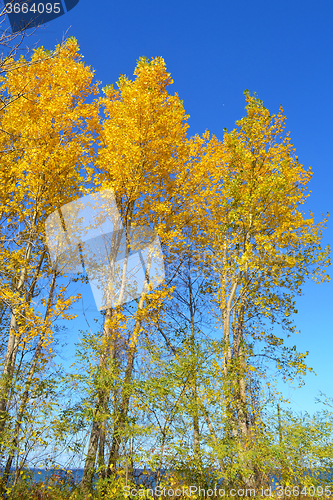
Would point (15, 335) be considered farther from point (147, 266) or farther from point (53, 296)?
point (147, 266)

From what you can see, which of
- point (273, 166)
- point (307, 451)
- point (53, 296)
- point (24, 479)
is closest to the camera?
point (24, 479)

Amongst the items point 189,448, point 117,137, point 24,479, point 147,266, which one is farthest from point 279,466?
point 117,137

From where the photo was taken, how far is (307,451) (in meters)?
6.98

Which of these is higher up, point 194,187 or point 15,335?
point 194,187

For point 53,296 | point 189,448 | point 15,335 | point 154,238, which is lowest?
point 189,448

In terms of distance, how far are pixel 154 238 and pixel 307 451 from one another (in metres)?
5.91

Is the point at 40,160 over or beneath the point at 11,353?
over

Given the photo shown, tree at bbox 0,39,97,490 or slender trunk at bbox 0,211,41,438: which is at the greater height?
tree at bbox 0,39,97,490

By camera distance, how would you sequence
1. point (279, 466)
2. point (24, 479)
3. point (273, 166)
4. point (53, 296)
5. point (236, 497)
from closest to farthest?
point (24, 479) < point (236, 497) < point (279, 466) < point (53, 296) < point (273, 166)

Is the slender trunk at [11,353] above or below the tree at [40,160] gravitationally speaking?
below

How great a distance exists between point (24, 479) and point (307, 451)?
17.9 feet

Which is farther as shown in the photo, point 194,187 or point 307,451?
point 194,187

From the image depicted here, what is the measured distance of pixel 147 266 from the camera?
9016mm

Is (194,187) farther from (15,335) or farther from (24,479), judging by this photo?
(24,479)
